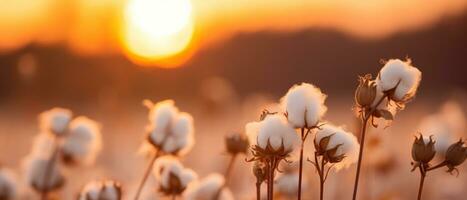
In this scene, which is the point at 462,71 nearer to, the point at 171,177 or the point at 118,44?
the point at 118,44

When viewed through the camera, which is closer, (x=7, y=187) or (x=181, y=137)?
(x=181, y=137)

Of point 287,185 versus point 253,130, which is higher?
point 287,185

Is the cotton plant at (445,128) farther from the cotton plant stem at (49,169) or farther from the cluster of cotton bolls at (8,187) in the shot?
the cluster of cotton bolls at (8,187)

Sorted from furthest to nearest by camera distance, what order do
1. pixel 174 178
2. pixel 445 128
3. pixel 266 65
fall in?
1. pixel 266 65
2. pixel 445 128
3. pixel 174 178

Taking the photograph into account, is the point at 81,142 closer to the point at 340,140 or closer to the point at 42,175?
the point at 42,175

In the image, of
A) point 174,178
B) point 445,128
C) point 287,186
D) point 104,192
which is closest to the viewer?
point 104,192

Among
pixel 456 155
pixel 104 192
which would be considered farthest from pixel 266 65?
pixel 456 155

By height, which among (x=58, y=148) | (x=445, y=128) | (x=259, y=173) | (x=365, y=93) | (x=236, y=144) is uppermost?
(x=445, y=128)

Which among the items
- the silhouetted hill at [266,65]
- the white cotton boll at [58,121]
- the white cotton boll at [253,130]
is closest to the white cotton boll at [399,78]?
the white cotton boll at [253,130]

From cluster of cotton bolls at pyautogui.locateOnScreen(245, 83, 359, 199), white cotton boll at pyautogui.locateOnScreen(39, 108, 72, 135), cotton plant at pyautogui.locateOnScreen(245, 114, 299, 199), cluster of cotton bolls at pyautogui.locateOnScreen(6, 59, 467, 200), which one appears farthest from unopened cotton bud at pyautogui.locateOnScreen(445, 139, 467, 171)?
white cotton boll at pyautogui.locateOnScreen(39, 108, 72, 135)
